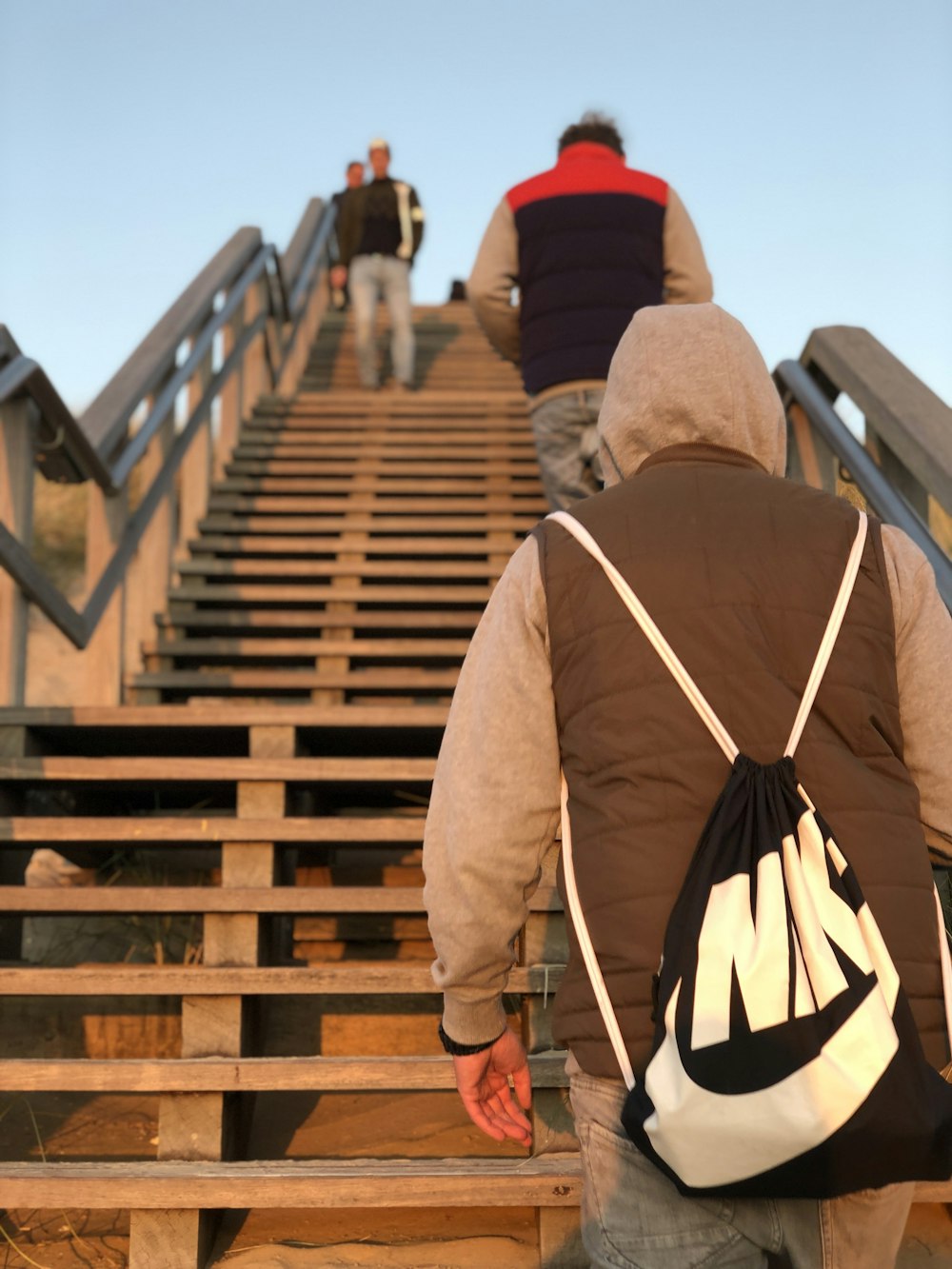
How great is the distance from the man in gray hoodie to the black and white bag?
5 cm

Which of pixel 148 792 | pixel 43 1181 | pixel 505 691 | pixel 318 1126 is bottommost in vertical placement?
pixel 318 1126

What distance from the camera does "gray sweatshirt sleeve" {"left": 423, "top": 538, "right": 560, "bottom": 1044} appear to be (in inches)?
57.9

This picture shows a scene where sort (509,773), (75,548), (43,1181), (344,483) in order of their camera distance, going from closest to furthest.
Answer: (509,773) < (43,1181) < (344,483) < (75,548)

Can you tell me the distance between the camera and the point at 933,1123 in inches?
48.4

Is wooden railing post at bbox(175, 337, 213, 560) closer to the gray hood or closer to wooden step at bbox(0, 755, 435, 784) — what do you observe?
wooden step at bbox(0, 755, 435, 784)

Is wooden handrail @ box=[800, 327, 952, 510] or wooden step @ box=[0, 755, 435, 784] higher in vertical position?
wooden handrail @ box=[800, 327, 952, 510]

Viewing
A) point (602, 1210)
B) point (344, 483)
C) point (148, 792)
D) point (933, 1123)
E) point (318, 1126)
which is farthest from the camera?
point (344, 483)

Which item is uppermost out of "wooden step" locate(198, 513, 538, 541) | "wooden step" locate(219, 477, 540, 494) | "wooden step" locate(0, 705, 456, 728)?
"wooden step" locate(219, 477, 540, 494)

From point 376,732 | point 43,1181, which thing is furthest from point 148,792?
point 43,1181

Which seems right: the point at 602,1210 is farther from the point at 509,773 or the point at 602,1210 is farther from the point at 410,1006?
the point at 410,1006

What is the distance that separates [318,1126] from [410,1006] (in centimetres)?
57

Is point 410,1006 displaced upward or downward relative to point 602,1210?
downward

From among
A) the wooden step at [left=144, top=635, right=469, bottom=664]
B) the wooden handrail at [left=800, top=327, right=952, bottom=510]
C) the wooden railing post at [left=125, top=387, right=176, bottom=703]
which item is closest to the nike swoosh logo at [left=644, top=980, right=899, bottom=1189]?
the wooden handrail at [left=800, top=327, right=952, bottom=510]

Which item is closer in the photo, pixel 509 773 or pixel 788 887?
pixel 788 887
